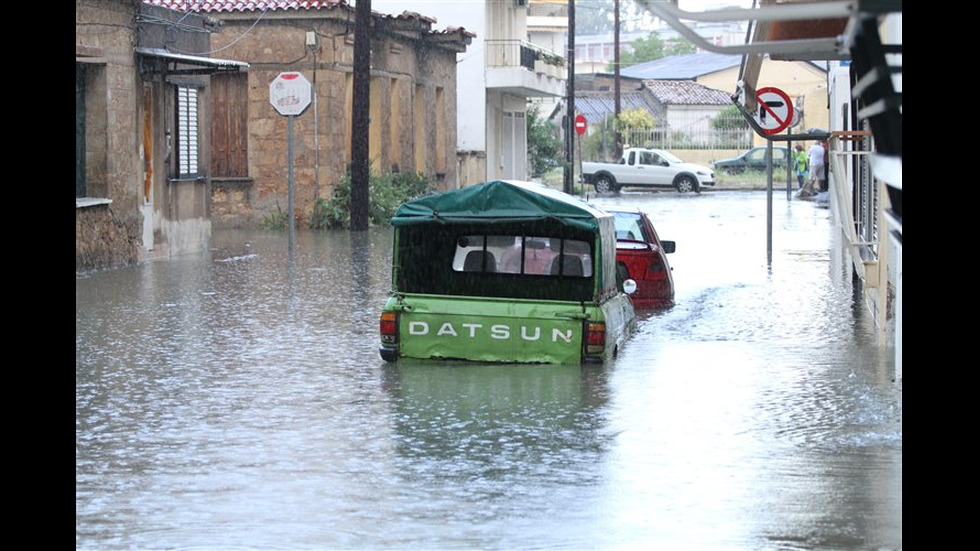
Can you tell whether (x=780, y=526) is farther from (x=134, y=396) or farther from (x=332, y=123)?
(x=332, y=123)

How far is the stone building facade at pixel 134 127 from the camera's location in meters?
22.3

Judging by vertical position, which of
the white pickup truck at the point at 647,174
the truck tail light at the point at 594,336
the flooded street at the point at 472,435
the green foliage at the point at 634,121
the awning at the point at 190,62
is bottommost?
the flooded street at the point at 472,435

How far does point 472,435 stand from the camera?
10617 mm

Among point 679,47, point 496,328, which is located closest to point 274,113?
point 496,328

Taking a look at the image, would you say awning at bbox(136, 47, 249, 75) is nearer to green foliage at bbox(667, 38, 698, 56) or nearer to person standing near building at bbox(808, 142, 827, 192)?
person standing near building at bbox(808, 142, 827, 192)

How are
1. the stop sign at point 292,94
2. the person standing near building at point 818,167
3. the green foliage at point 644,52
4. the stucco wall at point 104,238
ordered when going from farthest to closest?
the green foliage at point 644,52, the person standing near building at point 818,167, the stop sign at point 292,94, the stucco wall at point 104,238

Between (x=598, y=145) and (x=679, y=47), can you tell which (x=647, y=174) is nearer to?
(x=598, y=145)

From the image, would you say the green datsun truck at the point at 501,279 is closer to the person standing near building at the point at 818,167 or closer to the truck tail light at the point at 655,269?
the truck tail light at the point at 655,269

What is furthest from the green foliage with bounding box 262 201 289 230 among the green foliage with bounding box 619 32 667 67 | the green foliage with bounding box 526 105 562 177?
the green foliage with bounding box 619 32 667 67

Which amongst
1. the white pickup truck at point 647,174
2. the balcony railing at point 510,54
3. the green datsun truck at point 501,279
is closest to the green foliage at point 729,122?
the white pickup truck at point 647,174

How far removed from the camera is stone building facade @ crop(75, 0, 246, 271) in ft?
73.0

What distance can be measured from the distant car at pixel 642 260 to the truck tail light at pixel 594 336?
474 cm

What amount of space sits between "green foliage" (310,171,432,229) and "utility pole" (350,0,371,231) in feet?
2.65
